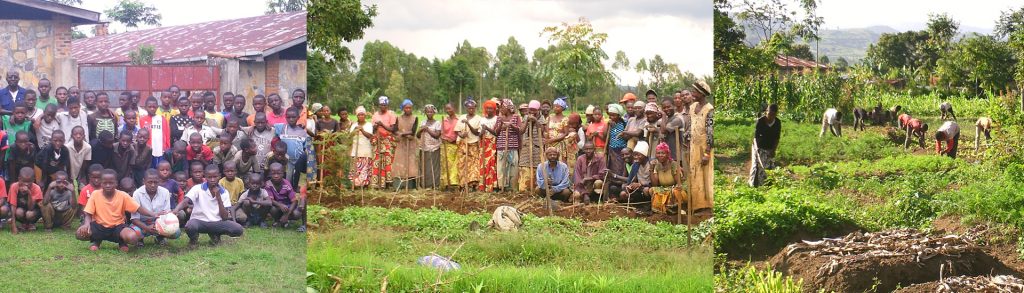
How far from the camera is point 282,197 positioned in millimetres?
7559

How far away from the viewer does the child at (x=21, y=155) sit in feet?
24.5

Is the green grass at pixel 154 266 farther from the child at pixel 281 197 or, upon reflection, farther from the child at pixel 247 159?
the child at pixel 247 159

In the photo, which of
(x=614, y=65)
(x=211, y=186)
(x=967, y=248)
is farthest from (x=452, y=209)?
(x=967, y=248)

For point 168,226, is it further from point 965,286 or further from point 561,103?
point 965,286

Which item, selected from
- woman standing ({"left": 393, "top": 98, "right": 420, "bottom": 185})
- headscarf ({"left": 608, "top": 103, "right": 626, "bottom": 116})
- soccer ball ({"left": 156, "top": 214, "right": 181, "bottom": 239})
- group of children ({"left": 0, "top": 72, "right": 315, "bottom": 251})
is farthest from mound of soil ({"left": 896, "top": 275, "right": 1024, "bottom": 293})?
soccer ball ({"left": 156, "top": 214, "right": 181, "bottom": 239})

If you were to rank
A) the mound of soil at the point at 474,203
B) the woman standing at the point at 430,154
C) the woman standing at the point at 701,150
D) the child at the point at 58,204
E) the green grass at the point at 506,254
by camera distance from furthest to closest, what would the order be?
the child at the point at 58,204 → the woman standing at the point at 430,154 → the mound of soil at the point at 474,203 → the woman standing at the point at 701,150 → the green grass at the point at 506,254

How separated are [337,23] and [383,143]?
82 centimetres

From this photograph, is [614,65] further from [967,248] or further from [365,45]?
[967,248]

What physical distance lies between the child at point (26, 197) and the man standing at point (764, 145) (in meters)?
4.90

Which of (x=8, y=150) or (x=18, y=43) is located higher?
(x=18, y=43)

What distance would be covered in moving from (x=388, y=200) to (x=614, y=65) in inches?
67.1

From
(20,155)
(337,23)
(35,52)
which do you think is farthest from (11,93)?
(337,23)

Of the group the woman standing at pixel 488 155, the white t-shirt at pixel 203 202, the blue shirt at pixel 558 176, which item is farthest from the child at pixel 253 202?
the blue shirt at pixel 558 176

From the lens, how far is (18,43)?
7473mm
